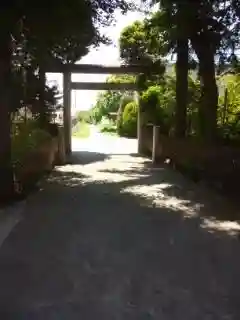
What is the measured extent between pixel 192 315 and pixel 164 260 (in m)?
1.83

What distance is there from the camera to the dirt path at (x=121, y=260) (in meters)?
5.02

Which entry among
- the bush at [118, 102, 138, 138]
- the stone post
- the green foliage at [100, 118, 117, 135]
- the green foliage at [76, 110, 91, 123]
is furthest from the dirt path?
the green foliage at [76, 110, 91, 123]

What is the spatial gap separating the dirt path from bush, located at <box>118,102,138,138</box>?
80.7 ft

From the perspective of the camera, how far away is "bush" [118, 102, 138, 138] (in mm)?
36566

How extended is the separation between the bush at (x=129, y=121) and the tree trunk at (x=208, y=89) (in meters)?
21.4

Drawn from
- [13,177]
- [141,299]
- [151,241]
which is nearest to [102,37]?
[13,177]

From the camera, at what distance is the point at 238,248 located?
286 inches

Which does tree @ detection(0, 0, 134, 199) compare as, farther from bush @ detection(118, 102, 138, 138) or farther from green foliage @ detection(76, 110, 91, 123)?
green foliage @ detection(76, 110, 91, 123)

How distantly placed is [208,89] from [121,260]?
28.2ft

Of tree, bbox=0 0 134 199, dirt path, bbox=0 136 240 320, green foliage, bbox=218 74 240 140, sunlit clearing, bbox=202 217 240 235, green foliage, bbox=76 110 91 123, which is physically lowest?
sunlit clearing, bbox=202 217 240 235

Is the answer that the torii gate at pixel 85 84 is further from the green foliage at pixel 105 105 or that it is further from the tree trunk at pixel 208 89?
the green foliage at pixel 105 105

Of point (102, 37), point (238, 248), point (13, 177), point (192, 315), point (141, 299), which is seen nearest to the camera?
point (192, 315)

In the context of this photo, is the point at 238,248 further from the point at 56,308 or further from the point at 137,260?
the point at 56,308

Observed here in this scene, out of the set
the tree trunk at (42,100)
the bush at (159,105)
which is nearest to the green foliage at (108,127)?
the bush at (159,105)
